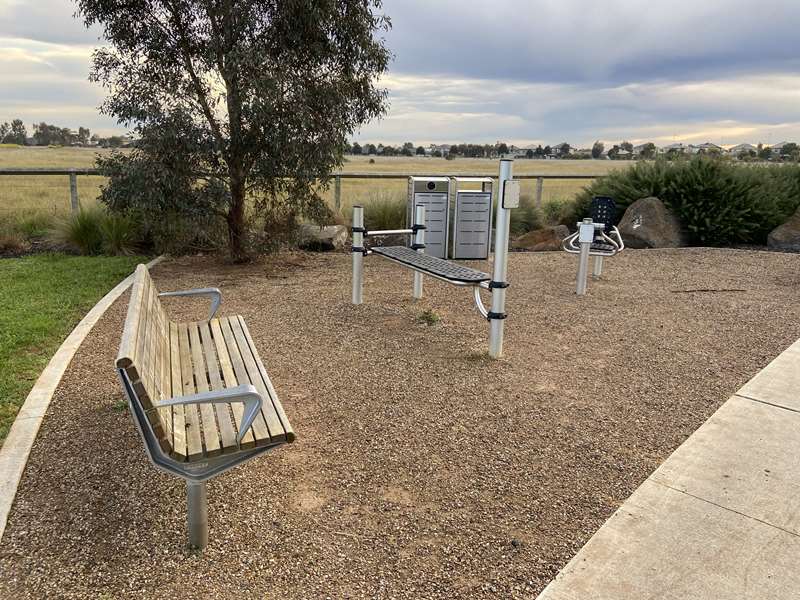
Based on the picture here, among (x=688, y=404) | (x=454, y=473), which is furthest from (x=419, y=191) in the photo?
(x=454, y=473)

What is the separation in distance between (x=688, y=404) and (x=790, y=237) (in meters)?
8.94

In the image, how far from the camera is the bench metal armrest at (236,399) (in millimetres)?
2589

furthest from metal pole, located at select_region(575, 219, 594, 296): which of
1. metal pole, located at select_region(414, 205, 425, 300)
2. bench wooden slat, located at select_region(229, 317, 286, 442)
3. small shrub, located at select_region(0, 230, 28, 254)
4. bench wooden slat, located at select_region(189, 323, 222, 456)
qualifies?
small shrub, located at select_region(0, 230, 28, 254)

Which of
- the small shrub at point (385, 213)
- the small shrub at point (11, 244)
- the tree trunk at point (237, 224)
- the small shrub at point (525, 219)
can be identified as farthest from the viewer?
the small shrub at point (525, 219)

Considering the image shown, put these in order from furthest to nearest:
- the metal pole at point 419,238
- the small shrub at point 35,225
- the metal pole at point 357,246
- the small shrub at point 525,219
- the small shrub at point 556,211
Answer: the small shrub at point 556,211
the small shrub at point 525,219
the small shrub at point 35,225
the metal pole at point 419,238
the metal pole at point 357,246

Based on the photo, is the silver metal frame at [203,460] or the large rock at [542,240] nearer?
the silver metal frame at [203,460]

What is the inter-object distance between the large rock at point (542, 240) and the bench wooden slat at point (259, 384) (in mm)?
7889

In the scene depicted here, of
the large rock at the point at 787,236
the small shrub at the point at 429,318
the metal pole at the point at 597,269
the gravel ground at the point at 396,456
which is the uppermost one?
the large rock at the point at 787,236

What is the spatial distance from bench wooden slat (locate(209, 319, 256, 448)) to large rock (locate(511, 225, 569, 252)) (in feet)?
26.2

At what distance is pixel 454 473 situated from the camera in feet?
11.7

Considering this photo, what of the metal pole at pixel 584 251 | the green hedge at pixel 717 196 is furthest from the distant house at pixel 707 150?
the metal pole at pixel 584 251

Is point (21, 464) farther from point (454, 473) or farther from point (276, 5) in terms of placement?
point (276, 5)

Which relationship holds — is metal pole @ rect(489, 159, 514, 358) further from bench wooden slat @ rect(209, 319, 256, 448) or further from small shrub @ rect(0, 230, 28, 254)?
small shrub @ rect(0, 230, 28, 254)

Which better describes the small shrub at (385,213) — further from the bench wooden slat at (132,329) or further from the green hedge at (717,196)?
the bench wooden slat at (132,329)
